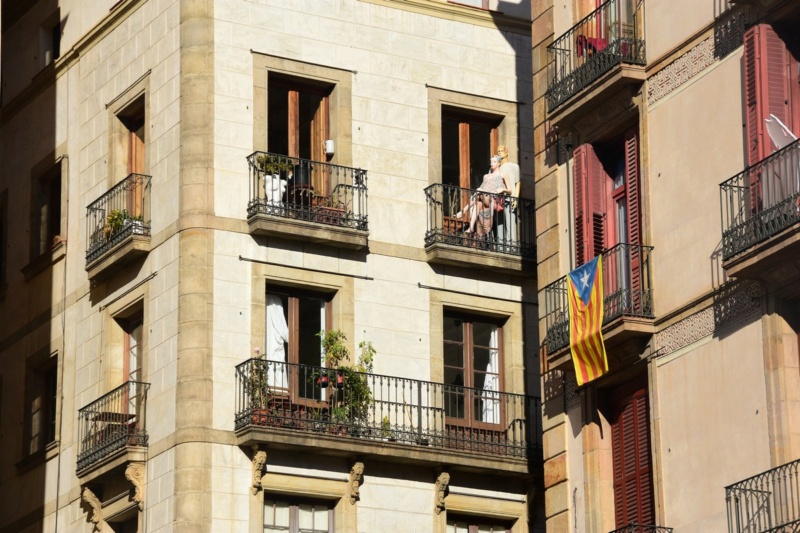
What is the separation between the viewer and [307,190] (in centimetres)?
4306

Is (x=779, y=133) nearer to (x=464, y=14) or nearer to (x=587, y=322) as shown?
(x=587, y=322)

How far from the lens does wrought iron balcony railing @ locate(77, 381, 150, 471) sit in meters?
42.3

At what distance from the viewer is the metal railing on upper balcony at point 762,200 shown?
3184 centimetres

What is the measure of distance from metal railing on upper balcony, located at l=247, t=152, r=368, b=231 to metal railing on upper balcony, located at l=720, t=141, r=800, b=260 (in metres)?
11.4

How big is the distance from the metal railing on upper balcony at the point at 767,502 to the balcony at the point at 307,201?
1263 centimetres

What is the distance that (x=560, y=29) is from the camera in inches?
1537

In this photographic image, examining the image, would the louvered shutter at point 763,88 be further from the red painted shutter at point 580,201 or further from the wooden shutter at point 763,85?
the red painted shutter at point 580,201

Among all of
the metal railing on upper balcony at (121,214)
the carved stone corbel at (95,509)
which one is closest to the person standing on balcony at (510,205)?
the metal railing on upper balcony at (121,214)

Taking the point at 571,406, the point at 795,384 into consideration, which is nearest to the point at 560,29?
the point at 571,406

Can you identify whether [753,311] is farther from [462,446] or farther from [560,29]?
[462,446]

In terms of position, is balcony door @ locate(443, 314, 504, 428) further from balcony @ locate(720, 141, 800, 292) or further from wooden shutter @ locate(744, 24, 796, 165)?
wooden shutter @ locate(744, 24, 796, 165)

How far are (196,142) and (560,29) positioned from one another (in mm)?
7615

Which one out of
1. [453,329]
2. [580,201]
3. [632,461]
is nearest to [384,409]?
[453,329]

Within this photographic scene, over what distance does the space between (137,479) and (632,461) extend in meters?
10.5
